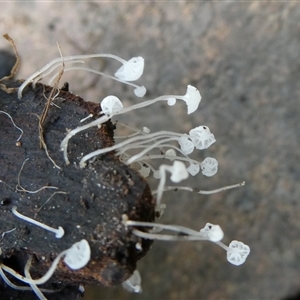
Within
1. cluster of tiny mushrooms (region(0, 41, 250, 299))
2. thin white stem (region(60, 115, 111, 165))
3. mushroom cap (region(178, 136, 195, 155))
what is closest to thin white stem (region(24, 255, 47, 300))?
cluster of tiny mushrooms (region(0, 41, 250, 299))

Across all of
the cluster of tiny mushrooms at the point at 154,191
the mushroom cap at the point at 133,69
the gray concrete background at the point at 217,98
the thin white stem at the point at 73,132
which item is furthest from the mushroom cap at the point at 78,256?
the gray concrete background at the point at 217,98

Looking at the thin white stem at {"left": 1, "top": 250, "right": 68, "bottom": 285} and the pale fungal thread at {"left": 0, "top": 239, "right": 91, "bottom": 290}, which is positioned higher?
the pale fungal thread at {"left": 0, "top": 239, "right": 91, "bottom": 290}

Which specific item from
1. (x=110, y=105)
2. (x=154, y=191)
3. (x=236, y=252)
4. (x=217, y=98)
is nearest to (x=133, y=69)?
(x=110, y=105)

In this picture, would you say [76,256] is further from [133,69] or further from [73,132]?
[133,69]

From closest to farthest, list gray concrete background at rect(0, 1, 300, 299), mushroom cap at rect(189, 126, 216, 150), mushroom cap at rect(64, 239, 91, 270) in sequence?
mushroom cap at rect(64, 239, 91, 270), mushroom cap at rect(189, 126, 216, 150), gray concrete background at rect(0, 1, 300, 299)

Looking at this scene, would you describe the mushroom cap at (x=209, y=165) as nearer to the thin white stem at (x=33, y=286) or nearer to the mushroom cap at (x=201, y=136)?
the mushroom cap at (x=201, y=136)

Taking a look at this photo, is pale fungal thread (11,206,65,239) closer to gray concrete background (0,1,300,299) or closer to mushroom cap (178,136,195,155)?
mushroom cap (178,136,195,155)
